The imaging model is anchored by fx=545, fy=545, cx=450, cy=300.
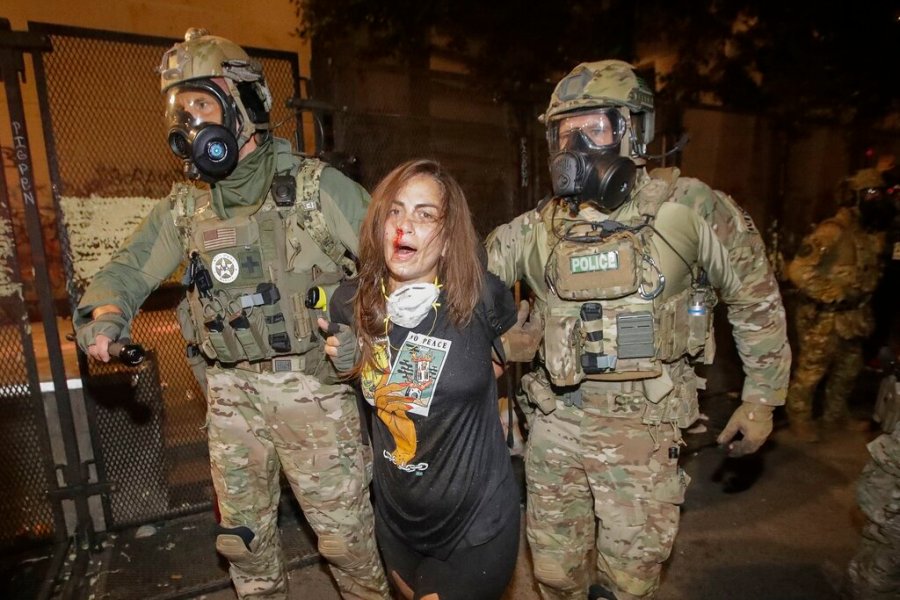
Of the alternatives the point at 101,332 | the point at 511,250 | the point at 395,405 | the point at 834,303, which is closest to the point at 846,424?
the point at 834,303

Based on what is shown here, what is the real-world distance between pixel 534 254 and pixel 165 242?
180 centimetres

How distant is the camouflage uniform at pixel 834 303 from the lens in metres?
5.06

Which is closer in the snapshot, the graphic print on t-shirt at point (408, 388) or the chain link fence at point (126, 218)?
the graphic print on t-shirt at point (408, 388)

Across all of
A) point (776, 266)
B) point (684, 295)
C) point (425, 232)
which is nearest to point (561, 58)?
point (776, 266)

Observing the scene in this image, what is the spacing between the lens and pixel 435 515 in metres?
1.84

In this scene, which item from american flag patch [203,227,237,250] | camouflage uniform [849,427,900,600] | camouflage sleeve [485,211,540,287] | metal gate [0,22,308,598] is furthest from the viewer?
metal gate [0,22,308,598]

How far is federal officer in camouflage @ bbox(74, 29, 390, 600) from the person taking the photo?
8.10ft

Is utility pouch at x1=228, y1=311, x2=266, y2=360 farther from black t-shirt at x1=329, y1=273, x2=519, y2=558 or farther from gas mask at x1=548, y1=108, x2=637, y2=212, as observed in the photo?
gas mask at x1=548, y1=108, x2=637, y2=212

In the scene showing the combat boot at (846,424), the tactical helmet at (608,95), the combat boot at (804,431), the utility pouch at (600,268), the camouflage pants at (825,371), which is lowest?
the combat boot at (846,424)

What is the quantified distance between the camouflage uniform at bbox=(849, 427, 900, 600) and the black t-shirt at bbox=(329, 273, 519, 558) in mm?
2132

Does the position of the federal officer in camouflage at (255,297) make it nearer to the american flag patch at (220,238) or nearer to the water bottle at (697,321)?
the american flag patch at (220,238)

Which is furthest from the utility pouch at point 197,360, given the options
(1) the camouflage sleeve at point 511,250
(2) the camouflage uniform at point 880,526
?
(2) the camouflage uniform at point 880,526

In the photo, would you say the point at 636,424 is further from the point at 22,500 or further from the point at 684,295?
the point at 22,500

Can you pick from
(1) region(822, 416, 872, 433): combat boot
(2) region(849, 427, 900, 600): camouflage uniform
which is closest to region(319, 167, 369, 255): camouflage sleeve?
(2) region(849, 427, 900, 600): camouflage uniform
